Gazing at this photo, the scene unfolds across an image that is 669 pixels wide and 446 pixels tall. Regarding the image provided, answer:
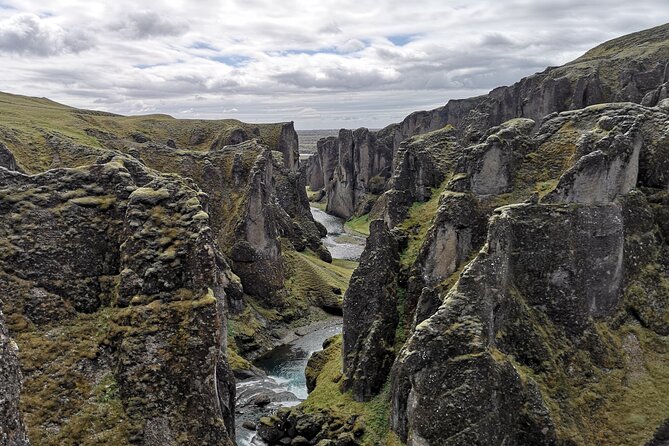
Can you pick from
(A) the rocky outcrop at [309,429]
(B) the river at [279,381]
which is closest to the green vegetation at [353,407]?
(A) the rocky outcrop at [309,429]

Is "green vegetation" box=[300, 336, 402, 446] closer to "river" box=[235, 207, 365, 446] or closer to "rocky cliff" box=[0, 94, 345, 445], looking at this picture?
"river" box=[235, 207, 365, 446]

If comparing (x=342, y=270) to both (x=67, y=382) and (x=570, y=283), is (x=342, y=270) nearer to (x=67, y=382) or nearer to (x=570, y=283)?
(x=570, y=283)

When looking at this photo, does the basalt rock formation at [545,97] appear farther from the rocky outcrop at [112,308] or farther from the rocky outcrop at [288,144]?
the rocky outcrop at [112,308]

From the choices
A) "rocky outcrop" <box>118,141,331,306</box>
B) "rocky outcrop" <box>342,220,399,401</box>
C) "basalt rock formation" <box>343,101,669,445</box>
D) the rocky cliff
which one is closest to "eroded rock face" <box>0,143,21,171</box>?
"rocky outcrop" <box>118,141,331,306</box>

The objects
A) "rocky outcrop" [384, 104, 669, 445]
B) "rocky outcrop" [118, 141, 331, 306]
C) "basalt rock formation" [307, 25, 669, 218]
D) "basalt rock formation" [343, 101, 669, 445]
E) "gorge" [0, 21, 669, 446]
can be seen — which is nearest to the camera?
"gorge" [0, 21, 669, 446]

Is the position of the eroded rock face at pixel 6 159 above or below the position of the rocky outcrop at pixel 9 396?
above

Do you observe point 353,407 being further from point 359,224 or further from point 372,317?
point 359,224

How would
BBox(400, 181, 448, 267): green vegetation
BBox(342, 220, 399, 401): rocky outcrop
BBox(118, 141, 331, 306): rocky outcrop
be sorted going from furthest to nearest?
BBox(118, 141, 331, 306): rocky outcrop < BBox(400, 181, 448, 267): green vegetation < BBox(342, 220, 399, 401): rocky outcrop

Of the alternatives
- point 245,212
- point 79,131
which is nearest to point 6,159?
point 245,212
